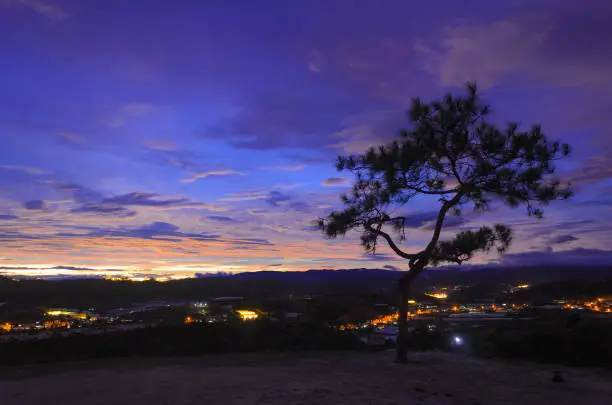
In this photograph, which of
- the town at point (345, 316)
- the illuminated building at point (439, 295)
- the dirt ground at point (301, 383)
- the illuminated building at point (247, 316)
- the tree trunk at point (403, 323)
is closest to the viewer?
the dirt ground at point (301, 383)

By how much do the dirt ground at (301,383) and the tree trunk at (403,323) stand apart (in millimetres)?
351

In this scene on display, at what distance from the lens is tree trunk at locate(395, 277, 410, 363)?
12430mm

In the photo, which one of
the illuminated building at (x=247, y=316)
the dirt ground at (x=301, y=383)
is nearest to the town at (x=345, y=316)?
the illuminated building at (x=247, y=316)

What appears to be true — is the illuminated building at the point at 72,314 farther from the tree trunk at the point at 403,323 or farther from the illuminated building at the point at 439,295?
the illuminated building at the point at 439,295

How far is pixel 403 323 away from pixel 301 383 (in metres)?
3.77

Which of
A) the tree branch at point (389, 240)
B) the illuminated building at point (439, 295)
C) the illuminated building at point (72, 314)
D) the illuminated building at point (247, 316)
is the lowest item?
the illuminated building at point (72, 314)

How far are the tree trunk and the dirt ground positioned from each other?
0.35 meters

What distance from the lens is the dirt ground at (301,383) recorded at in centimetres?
854

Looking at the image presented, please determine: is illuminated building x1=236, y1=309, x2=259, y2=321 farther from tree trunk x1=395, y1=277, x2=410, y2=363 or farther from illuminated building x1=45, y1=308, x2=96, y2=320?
illuminated building x1=45, y1=308, x2=96, y2=320

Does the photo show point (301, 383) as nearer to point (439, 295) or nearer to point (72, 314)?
point (72, 314)

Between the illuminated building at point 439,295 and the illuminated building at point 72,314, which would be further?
the illuminated building at point 439,295

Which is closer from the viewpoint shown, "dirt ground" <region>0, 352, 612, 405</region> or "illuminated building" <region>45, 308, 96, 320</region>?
"dirt ground" <region>0, 352, 612, 405</region>

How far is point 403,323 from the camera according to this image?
1240cm

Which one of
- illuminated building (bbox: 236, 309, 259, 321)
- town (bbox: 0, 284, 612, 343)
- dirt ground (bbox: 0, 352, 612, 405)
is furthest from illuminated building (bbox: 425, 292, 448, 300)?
dirt ground (bbox: 0, 352, 612, 405)
